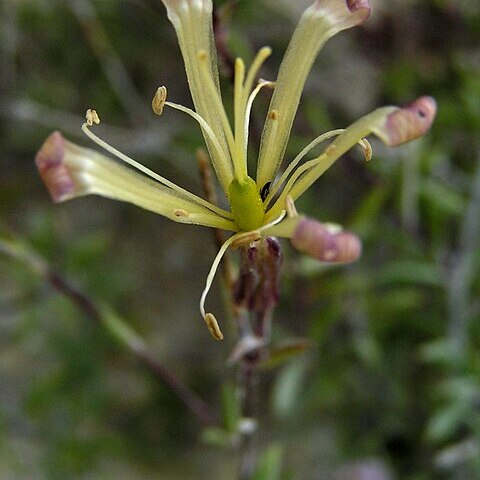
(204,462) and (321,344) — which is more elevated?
(321,344)

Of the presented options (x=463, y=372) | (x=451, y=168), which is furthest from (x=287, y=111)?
(x=451, y=168)

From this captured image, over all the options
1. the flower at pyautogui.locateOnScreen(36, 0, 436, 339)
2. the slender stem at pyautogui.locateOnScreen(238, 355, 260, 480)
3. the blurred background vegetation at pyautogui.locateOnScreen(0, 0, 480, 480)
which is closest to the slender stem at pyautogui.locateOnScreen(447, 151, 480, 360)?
the blurred background vegetation at pyautogui.locateOnScreen(0, 0, 480, 480)

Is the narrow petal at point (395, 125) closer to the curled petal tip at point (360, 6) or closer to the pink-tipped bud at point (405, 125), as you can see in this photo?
the pink-tipped bud at point (405, 125)

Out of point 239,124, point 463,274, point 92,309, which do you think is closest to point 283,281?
point 463,274

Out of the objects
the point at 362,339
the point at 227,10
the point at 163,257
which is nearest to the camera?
the point at 227,10

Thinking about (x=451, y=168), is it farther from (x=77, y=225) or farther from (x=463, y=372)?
(x=77, y=225)

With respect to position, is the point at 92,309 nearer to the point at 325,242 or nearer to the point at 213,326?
the point at 213,326
